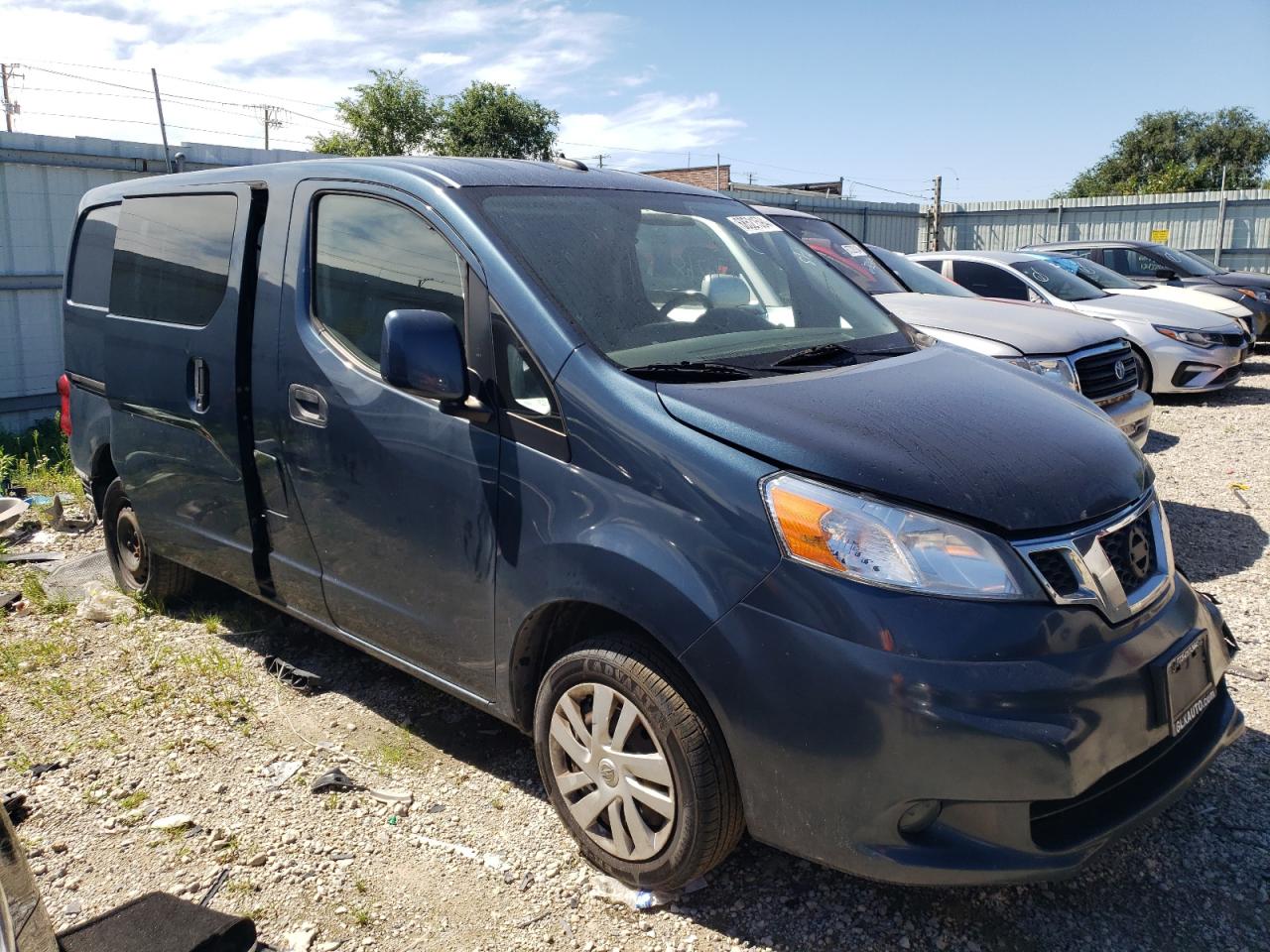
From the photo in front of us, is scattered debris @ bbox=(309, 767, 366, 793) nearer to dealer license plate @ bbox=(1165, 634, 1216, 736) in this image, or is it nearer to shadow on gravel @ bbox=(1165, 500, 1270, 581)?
dealer license plate @ bbox=(1165, 634, 1216, 736)

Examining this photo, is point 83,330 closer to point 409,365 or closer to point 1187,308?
point 409,365

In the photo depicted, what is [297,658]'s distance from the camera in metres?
4.42

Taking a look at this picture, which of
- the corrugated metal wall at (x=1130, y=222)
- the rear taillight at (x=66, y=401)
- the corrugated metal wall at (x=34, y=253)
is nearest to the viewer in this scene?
the rear taillight at (x=66, y=401)

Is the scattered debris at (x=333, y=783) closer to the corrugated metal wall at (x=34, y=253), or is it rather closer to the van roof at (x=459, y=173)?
the van roof at (x=459, y=173)

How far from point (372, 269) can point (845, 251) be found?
4973 millimetres

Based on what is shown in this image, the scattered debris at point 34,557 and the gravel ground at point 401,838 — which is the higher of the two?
the gravel ground at point 401,838

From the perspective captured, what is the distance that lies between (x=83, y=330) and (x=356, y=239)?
2262 mm

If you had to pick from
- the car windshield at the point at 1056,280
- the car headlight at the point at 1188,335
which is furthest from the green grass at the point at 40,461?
the car headlight at the point at 1188,335

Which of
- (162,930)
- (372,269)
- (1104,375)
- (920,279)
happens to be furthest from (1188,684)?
(920,279)

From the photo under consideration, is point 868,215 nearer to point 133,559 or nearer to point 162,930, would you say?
point 133,559

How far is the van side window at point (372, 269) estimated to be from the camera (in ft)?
10.1

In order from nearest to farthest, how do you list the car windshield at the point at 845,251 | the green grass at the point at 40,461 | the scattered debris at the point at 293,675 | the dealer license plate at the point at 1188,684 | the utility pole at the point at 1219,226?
1. the dealer license plate at the point at 1188,684
2. the scattered debris at the point at 293,675
3. the car windshield at the point at 845,251
4. the green grass at the point at 40,461
5. the utility pole at the point at 1219,226

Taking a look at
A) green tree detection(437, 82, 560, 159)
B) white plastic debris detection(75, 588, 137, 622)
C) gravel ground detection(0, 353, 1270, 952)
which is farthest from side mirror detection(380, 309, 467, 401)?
green tree detection(437, 82, 560, 159)

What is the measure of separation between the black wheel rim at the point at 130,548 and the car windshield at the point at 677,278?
2.92 meters
